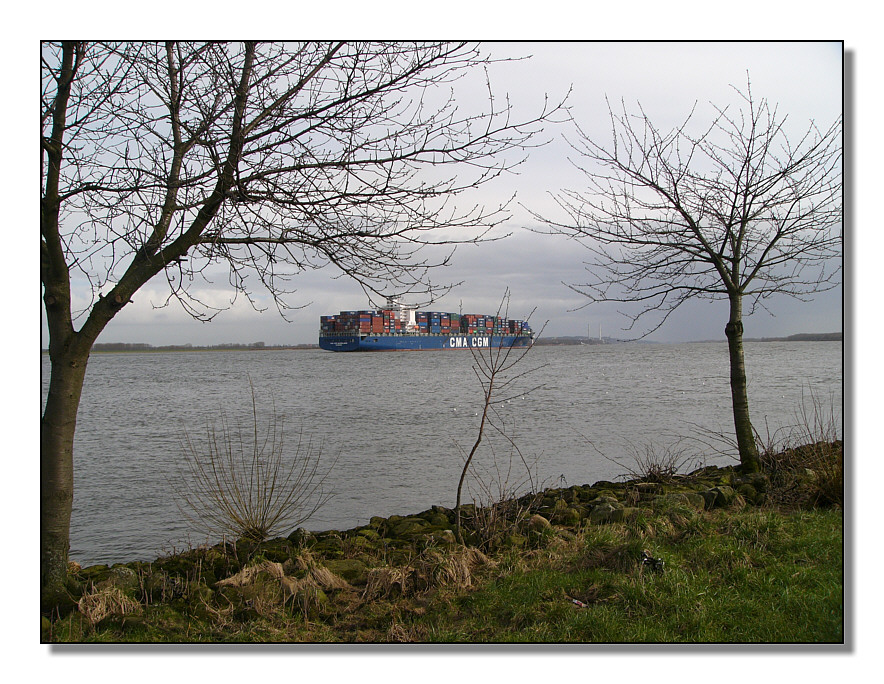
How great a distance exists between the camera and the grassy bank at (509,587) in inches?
121

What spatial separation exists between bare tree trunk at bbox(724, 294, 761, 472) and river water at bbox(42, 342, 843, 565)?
0.72m

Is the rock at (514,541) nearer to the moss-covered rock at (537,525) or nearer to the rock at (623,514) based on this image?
the moss-covered rock at (537,525)

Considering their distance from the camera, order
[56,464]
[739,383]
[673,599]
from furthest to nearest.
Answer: [739,383], [56,464], [673,599]

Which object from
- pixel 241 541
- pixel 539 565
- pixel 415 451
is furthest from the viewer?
pixel 415 451

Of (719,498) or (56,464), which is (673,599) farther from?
(56,464)

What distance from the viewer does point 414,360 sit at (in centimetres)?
4259

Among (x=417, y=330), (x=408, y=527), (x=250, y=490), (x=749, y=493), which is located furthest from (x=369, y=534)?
(x=417, y=330)

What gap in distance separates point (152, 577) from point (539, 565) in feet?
7.75

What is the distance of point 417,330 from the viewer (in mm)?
20859

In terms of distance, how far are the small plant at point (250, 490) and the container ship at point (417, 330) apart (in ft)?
5.23

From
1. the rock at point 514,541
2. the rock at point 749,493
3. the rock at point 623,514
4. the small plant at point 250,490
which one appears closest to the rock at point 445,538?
the rock at point 514,541

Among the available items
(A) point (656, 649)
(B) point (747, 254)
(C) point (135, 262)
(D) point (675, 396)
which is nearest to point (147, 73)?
(C) point (135, 262)

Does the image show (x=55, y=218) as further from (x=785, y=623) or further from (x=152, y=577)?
(x=785, y=623)

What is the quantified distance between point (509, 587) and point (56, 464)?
266 cm
